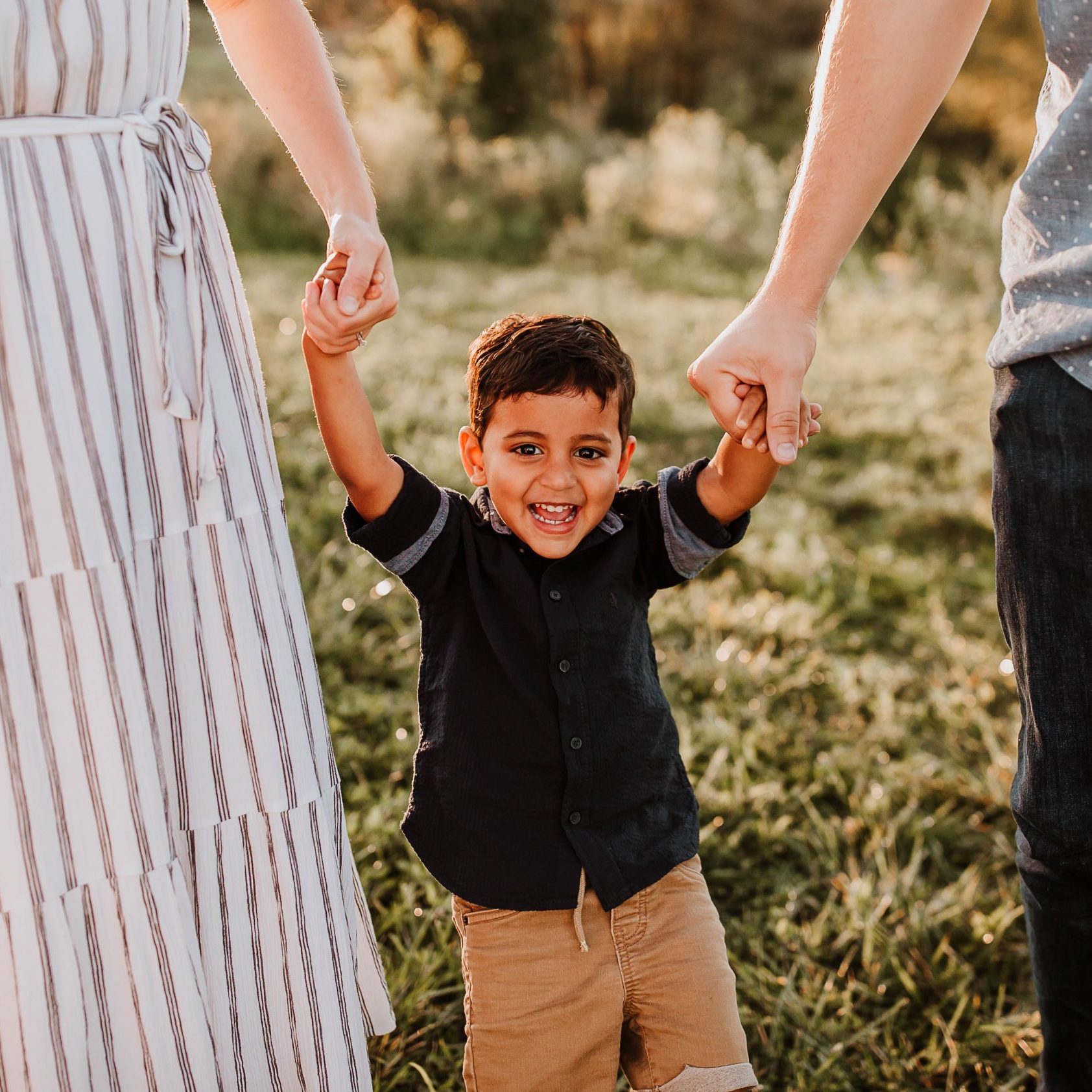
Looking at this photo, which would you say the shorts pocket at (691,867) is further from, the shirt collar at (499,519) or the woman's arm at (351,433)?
the woman's arm at (351,433)

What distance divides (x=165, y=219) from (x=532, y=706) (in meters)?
0.78

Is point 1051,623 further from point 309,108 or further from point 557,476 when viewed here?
point 309,108

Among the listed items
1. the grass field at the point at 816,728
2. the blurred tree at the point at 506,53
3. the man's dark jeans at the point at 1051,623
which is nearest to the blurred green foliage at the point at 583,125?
the blurred tree at the point at 506,53

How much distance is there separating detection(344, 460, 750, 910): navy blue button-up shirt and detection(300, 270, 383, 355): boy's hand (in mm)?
242

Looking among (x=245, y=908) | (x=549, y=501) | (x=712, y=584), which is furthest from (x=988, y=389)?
(x=245, y=908)

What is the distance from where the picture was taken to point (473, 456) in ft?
6.20

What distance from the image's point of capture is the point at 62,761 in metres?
1.37

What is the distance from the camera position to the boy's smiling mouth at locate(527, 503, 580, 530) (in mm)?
1779

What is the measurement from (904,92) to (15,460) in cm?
108

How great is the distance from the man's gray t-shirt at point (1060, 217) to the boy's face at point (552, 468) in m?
0.60

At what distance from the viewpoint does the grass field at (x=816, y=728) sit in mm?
2385

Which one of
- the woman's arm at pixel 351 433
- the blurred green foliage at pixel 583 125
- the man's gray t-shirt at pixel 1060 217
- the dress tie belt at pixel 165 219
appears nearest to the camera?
the man's gray t-shirt at pixel 1060 217

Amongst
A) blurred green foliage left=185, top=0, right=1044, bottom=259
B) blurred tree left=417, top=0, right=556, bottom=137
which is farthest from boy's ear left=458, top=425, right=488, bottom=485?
blurred tree left=417, top=0, right=556, bottom=137

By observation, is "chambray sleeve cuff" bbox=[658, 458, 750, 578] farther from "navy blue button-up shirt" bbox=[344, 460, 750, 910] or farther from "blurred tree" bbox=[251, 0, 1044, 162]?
"blurred tree" bbox=[251, 0, 1044, 162]
